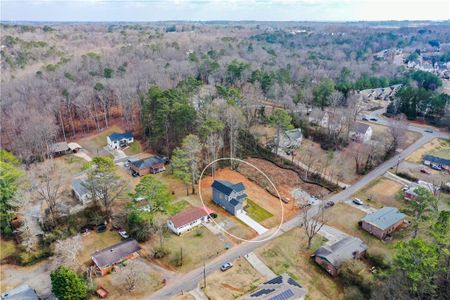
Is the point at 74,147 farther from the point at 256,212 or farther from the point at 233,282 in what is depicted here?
the point at 233,282

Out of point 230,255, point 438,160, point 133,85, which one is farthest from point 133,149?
point 438,160

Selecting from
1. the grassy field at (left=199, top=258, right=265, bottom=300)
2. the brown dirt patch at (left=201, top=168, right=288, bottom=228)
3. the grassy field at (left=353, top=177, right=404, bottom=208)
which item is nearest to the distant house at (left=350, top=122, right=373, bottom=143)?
the grassy field at (left=353, top=177, right=404, bottom=208)


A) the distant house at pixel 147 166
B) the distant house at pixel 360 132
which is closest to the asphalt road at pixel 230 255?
the distant house at pixel 360 132

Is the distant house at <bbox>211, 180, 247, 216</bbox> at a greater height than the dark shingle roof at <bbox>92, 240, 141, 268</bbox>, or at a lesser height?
A: greater

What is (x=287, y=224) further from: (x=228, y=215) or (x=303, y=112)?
(x=303, y=112)

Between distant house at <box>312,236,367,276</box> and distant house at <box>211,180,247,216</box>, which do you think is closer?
distant house at <box>312,236,367,276</box>

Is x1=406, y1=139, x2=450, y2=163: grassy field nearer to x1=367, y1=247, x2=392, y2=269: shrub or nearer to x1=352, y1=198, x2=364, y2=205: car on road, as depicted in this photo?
x1=352, y1=198, x2=364, y2=205: car on road

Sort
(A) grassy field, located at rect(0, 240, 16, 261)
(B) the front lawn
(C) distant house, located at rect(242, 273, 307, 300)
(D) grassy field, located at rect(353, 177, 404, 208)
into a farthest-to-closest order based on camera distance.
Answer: (B) the front lawn < (D) grassy field, located at rect(353, 177, 404, 208) < (A) grassy field, located at rect(0, 240, 16, 261) < (C) distant house, located at rect(242, 273, 307, 300)
